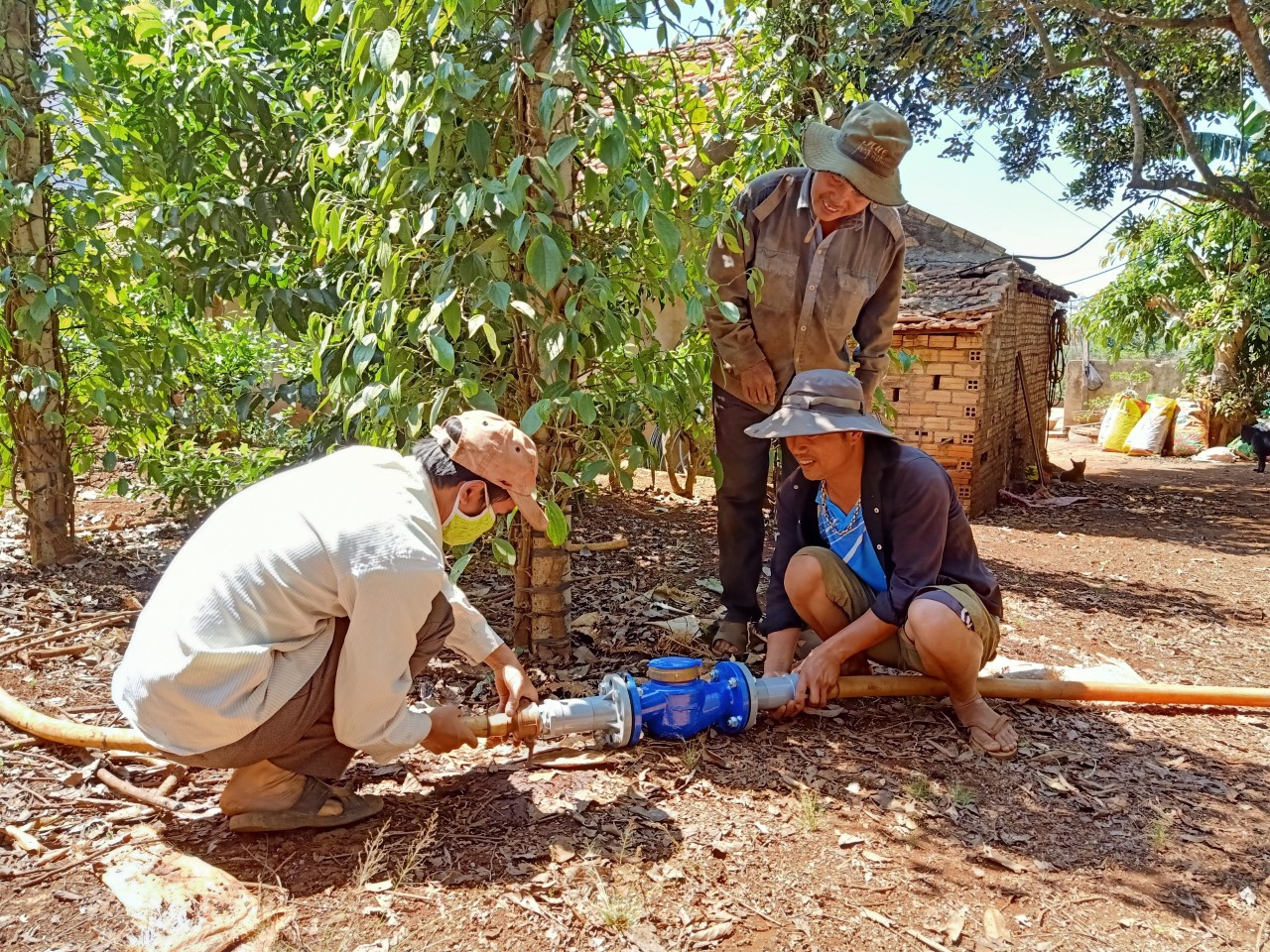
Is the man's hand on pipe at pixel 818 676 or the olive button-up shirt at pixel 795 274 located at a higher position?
the olive button-up shirt at pixel 795 274

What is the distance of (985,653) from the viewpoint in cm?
298

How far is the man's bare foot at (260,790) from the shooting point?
2.24 meters

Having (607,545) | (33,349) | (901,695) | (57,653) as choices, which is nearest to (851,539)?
(901,695)

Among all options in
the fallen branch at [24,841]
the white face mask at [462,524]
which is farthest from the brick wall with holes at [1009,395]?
the fallen branch at [24,841]

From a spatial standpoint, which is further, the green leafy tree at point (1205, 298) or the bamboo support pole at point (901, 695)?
the green leafy tree at point (1205, 298)

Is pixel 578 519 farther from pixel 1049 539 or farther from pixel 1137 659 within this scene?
pixel 1049 539

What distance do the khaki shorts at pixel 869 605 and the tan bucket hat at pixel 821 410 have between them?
17.9 inches

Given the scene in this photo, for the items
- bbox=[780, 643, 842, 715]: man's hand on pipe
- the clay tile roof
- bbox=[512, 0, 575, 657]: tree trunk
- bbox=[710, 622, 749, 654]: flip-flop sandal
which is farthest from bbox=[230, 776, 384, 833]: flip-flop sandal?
the clay tile roof

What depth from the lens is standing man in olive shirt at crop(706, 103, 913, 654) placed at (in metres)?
3.22

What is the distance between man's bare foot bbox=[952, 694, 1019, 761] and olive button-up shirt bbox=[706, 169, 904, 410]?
4.07 feet

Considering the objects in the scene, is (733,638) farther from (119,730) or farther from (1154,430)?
(1154,430)

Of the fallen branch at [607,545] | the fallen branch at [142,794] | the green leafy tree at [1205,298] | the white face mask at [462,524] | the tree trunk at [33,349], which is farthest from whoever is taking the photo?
the green leafy tree at [1205,298]

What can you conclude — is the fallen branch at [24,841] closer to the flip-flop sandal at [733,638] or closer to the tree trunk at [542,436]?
the tree trunk at [542,436]

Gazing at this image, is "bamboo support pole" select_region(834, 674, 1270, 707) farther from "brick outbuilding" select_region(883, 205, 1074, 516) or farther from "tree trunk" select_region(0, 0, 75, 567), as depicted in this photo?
"brick outbuilding" select_region(883, 205, 1074, 516)
